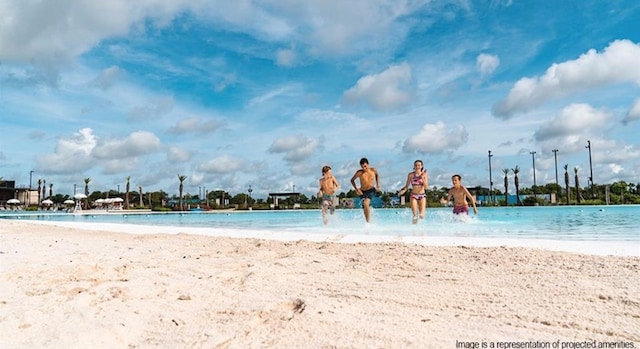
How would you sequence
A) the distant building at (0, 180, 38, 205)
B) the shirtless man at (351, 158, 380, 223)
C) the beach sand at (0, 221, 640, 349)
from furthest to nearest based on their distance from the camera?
1. the distant building at (0, 180, 38, 205)
2. the shirtless man at (351, 158, 380, 223)
3. the beach sand at (0, 221, 640, 349)

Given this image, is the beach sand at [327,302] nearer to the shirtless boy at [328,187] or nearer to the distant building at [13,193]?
the shirtless boy at [328,187]

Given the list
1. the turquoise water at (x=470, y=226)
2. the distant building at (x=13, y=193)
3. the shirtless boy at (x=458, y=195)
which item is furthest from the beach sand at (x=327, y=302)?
the distant building at (x=13, y=193)

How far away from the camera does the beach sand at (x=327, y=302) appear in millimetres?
2082

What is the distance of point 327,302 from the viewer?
261 cm

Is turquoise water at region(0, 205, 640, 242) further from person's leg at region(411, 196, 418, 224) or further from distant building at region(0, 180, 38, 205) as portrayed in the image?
distant building at region(0, 180, 38, 205)

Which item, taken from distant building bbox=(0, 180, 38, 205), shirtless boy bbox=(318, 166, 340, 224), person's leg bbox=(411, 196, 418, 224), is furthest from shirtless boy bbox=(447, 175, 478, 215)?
distant building bbox=(0, 180, 38, 205)

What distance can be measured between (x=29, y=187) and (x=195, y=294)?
89.7 meters

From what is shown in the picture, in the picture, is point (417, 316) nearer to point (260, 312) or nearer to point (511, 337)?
point (511, 337)

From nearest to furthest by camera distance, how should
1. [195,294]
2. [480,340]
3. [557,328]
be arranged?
[480,340] → [557,328] → [195,294]

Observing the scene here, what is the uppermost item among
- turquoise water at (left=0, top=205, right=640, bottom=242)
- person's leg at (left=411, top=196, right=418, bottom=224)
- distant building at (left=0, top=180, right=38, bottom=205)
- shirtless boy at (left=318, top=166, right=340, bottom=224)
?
distant building at (left=0, top=180, right=38, bottom=205)

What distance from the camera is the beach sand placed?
2082 millimetres

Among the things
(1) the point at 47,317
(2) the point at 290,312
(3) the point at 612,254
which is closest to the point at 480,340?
(2) the point at 290,312

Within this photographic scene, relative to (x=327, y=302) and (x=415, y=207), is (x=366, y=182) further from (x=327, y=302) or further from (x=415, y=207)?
(x=327, y=302)

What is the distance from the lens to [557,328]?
7.02ft
